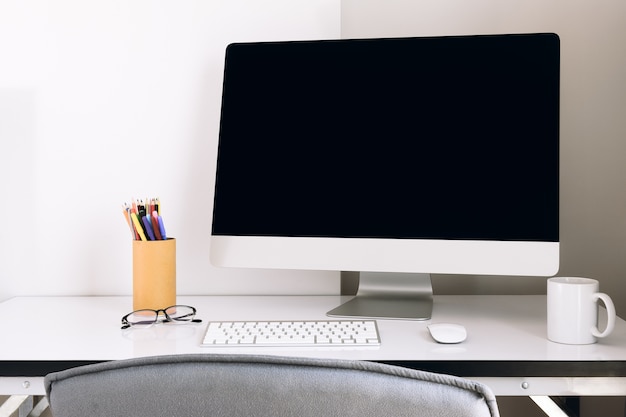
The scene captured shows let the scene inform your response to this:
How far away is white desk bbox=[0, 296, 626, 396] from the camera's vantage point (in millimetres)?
967

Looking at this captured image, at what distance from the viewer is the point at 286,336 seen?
3.53 feet

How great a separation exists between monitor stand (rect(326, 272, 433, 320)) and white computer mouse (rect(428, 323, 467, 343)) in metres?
0.22

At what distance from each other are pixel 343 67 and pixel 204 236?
0.53 m

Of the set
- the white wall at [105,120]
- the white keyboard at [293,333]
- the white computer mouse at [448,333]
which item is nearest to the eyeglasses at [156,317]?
the white keyboard at [293,333]

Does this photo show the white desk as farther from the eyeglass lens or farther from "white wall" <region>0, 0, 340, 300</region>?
"white wall" <region>0, 0, 340, 300</region>

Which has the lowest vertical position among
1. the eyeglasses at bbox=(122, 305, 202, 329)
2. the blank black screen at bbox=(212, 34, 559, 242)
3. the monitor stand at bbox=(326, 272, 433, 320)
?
the eyeglasses at bbox=(122, 305, 202, 329)

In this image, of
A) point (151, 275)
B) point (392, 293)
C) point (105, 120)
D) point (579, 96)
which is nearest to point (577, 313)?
point (392, 293)

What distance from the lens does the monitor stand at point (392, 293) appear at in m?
1.32

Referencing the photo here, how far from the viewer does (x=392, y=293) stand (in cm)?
139

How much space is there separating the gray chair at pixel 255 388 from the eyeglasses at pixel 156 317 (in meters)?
0.66

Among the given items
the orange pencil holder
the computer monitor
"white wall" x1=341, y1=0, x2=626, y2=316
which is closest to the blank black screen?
the computer monitor

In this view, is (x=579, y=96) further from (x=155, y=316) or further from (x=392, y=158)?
(x=155, y=316)

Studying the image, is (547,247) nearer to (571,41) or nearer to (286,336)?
(286,336)

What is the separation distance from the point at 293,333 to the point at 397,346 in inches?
7.0
